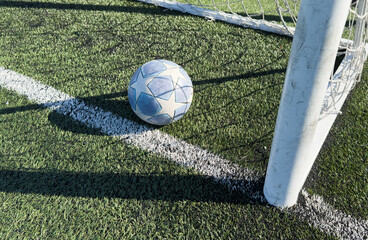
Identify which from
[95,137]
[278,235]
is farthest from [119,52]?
[278,235]

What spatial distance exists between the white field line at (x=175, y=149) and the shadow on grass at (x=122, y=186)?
9 cm

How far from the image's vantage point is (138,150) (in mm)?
2617

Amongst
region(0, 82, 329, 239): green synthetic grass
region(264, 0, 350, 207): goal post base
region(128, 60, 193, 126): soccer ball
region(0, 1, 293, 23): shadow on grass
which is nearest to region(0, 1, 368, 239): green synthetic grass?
region(0, 82, 329, 239): green synthetic grass

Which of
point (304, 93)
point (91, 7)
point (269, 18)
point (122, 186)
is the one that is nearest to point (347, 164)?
point (304, 93)

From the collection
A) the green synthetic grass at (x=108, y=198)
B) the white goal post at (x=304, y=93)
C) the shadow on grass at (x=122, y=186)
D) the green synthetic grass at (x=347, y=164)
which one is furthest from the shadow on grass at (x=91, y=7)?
the shadow on grass at (x=122, y=186)

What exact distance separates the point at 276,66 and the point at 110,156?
6.65 feet

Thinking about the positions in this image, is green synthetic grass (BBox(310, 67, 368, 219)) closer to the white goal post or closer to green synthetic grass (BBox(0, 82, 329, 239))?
the white goal post

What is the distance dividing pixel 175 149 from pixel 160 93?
19.5 inches

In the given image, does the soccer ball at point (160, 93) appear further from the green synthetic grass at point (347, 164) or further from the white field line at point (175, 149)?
the green synthetic grass at point (347, 164)

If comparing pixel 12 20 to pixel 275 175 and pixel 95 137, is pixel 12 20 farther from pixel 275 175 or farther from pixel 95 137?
pixel 275 175

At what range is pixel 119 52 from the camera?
3609mm

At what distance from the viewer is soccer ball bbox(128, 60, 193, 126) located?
8.29ft

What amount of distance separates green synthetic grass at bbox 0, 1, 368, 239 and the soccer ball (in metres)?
0.23

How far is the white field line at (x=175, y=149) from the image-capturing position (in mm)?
2116
